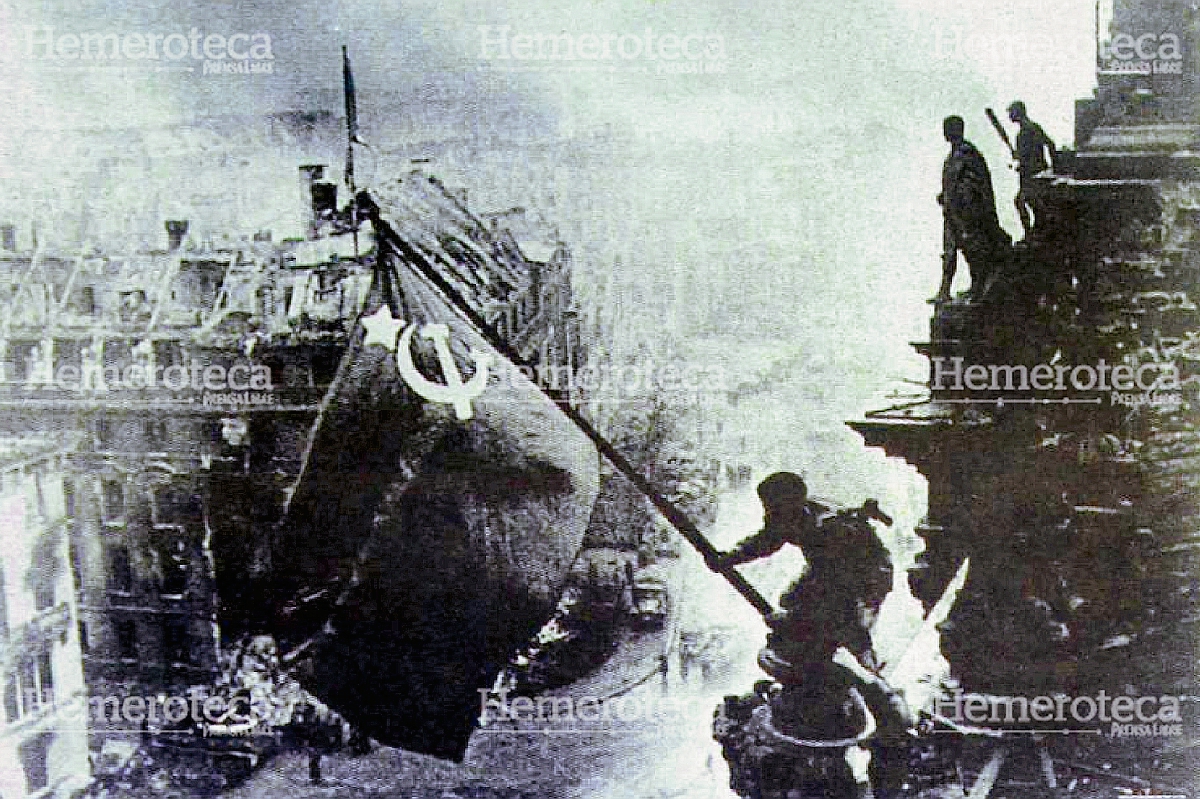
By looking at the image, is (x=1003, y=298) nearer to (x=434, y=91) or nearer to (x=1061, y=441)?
(x=1061, y=441)

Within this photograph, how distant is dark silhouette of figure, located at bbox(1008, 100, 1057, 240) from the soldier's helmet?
3.03 ft

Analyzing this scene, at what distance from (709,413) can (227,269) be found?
1.37m

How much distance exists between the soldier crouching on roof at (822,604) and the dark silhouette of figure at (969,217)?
26.8 inches

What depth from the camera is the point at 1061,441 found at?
3393 millimetres

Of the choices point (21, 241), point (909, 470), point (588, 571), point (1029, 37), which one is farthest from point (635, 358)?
point (21, 241)

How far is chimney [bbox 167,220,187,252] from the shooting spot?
3.41 m

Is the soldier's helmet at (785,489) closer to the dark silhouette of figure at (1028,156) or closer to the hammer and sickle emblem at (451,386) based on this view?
the hammer and sickle emblem at (451,386)

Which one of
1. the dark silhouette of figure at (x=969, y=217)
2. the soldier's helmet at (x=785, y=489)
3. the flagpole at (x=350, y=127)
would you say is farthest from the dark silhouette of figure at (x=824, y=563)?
the flagpole at (x=350, y=127)

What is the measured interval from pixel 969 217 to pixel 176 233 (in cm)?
216

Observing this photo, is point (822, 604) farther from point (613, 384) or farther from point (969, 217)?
point (969, 217)

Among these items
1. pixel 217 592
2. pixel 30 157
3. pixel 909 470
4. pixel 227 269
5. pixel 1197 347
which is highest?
pixel 30 157

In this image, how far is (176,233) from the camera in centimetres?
341

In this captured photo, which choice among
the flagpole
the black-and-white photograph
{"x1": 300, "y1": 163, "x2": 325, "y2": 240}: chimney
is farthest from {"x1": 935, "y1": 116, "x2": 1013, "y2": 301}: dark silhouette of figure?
{"x1": 300, "y1": 163, "x2": 325, "y2": 240}: chimney

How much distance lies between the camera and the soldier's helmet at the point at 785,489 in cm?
340
